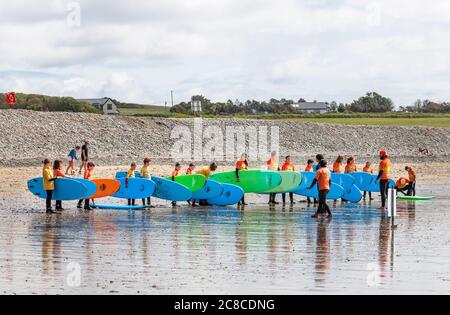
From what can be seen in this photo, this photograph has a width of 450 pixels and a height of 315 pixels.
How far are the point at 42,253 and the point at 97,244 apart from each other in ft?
4.66

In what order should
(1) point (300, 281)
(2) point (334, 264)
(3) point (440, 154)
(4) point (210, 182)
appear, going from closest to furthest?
1. (1) point (300, 281)
2. (2) point (334, 264)
3. (4) point (210, 182)
4. (3) point (440, 154)

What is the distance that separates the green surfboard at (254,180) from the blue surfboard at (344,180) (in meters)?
1.84

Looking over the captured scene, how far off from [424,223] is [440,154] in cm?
4110

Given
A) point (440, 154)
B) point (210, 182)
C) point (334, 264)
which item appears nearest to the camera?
point (334, 264)

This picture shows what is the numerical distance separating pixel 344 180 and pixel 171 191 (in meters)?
Answer: 5.46

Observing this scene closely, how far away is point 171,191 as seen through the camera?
24.2 m

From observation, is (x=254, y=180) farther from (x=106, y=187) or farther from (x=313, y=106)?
(x=313, y=106)

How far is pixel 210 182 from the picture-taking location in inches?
963

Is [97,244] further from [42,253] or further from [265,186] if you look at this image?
[265,186]

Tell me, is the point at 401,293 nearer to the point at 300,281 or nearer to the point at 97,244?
the point at 300,281

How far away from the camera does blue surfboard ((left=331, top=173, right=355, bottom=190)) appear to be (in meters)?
26.2

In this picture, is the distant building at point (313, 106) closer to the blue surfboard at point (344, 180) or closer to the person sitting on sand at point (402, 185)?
the person sitting on sand at point (402, 185)

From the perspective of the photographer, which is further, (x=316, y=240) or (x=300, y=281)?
(x=316, y=240)

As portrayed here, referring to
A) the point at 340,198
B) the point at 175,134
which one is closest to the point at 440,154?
the point at 175,134
